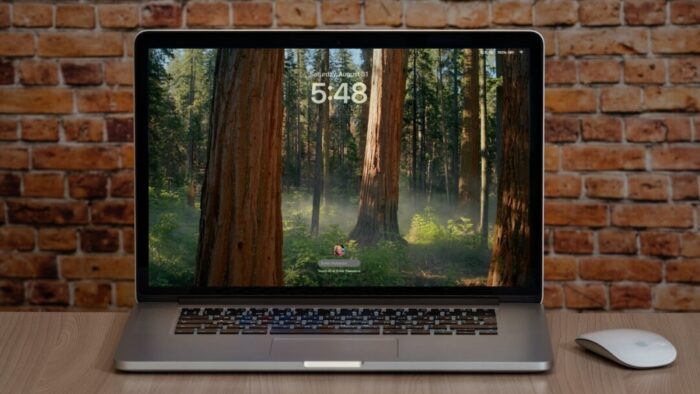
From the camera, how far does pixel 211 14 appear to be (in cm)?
214

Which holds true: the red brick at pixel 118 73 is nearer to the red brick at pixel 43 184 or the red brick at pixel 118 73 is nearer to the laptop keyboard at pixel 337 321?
the red brick at pixel 43 184

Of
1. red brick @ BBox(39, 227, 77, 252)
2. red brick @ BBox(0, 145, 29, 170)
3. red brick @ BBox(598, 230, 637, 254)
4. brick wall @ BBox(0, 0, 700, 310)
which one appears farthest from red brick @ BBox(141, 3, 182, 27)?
red brick @ BBox(598, 230, 637, 254)

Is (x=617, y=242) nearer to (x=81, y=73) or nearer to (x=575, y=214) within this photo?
(x=575, y=214)

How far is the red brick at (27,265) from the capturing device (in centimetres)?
220

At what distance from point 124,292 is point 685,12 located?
171 cm

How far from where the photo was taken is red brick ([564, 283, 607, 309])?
85.4 inches

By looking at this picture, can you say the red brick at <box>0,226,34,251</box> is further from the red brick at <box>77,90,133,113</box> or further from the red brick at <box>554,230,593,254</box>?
the red brick at <box>554,230,593,254</box>

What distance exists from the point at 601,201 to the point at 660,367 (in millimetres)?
1155

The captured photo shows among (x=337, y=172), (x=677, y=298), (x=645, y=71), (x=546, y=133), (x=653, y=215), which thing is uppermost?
(x=645, y=71)

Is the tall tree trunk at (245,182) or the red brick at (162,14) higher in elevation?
the red brick at (162,14)

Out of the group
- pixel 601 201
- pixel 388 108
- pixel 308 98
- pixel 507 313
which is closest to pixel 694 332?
pixel 507 313

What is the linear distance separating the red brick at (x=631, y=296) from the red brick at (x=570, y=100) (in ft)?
1.63

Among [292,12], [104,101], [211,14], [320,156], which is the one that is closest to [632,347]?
[320,156]

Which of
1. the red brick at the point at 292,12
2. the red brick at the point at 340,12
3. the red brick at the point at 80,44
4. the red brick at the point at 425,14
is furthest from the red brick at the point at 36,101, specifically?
the red brick at the point at 425,14
